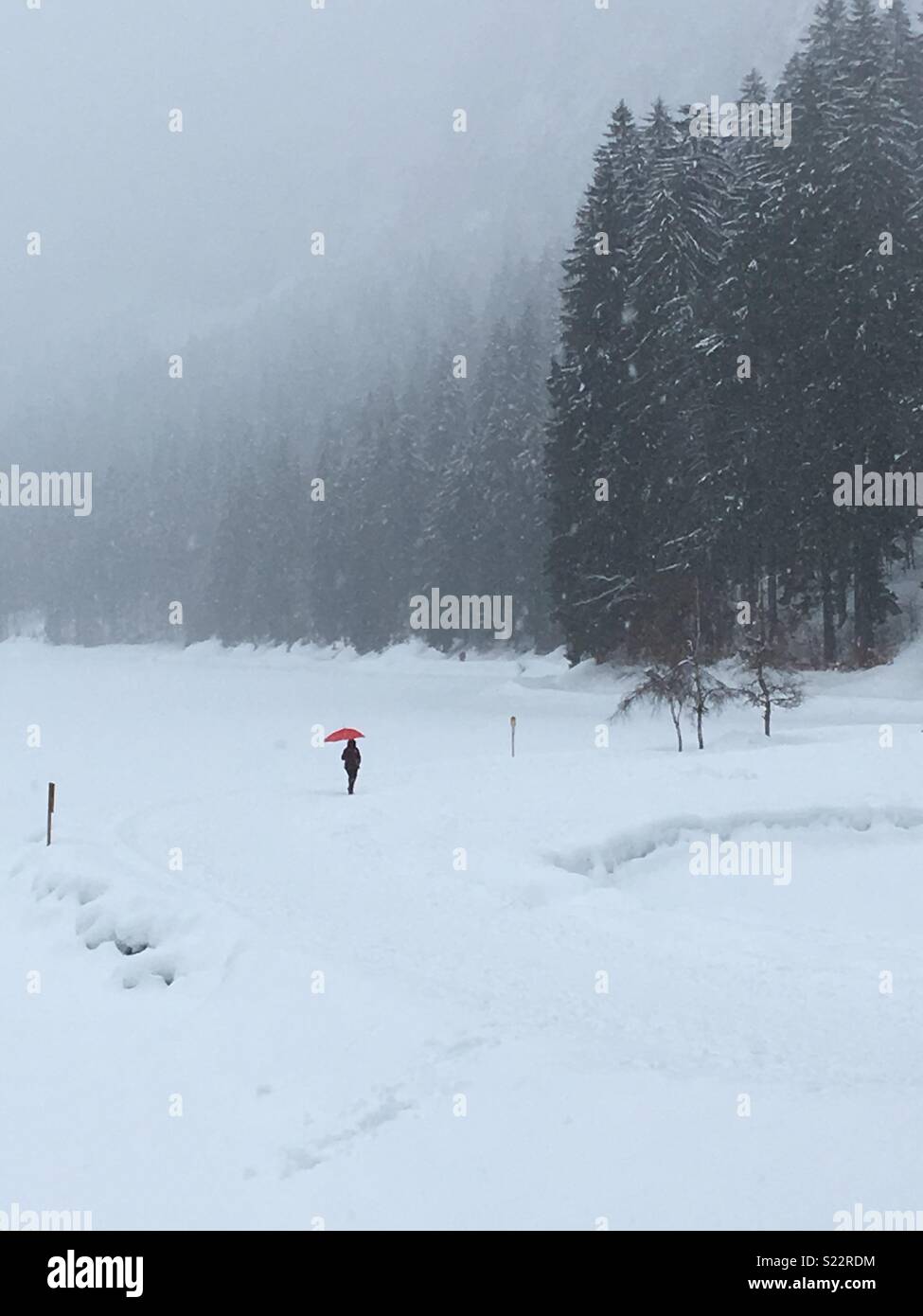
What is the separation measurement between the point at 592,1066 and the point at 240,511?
78.9 metres

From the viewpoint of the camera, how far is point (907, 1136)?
694 cm

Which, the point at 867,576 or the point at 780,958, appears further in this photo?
the point at 867,576

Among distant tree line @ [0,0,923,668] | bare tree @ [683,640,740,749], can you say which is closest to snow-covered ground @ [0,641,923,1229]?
bare tree @ [683,640,740,749]

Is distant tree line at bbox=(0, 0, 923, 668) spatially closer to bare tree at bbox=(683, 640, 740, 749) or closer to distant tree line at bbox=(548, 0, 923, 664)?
distant tree line at bbox=(548, 0, 923, 664)

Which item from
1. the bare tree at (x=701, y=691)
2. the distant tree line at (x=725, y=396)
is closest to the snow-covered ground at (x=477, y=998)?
the bare tree at (x=701, y=691)

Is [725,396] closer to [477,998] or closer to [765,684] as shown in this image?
[765,684]

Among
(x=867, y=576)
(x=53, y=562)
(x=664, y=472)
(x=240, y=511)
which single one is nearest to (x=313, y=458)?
(x=240, y=511)

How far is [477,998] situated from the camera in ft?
31.2

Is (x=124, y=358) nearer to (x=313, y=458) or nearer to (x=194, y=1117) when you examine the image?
(x=313, y=458)

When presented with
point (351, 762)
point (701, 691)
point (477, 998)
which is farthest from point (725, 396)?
point (477, 998)

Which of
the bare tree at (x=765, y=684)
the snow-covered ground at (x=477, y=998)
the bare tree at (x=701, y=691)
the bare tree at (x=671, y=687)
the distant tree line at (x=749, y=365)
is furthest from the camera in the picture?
the distant tree line at (x=749, y=365)

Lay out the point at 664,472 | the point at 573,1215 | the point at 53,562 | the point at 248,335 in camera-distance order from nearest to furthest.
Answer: the point at 573,1215 → the point at 664,472 → the point at 53,562 → the point at 248,335

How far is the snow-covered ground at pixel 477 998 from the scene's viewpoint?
694 cm

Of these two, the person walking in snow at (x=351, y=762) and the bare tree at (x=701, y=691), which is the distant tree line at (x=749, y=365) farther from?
the person walking in snow at (x=351, y=762)
